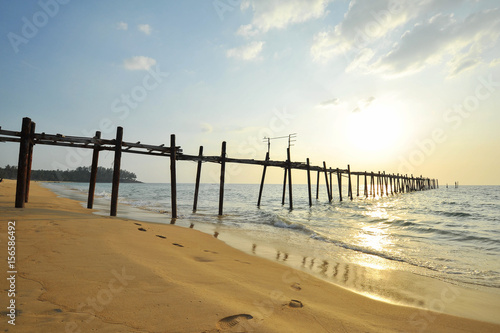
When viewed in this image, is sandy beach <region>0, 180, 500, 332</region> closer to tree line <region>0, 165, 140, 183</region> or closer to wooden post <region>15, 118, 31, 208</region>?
wooden post <region>15, 118, 31, 208</region>

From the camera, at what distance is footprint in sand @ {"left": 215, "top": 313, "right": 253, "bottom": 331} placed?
255 cm

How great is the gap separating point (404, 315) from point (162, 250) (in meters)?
4.70

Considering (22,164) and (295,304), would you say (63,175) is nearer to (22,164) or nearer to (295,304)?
(22,164)

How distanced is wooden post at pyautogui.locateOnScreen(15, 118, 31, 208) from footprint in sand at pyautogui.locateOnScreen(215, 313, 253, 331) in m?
10.6

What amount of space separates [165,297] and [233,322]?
945 millimetres

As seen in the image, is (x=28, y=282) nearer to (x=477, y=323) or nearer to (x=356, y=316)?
(x=356, y=316)

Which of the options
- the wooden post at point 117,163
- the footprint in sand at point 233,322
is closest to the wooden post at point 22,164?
the wooden post at point 117,163

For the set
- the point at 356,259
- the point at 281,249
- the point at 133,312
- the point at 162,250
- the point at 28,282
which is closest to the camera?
the point at 133,312

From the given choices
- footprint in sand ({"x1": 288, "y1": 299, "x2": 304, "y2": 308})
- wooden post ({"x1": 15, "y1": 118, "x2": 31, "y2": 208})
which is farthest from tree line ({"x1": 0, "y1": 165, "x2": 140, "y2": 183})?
footprint in sand ({"x1": 288, "y1": 299, "x2": 304, "y2": 308})

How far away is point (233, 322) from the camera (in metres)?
2.66

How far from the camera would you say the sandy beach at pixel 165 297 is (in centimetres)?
248

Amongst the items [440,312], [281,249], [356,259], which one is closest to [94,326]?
[440,312]

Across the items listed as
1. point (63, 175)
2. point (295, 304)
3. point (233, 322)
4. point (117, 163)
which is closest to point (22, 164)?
point (117, 163)

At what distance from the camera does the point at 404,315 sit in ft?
12.1
